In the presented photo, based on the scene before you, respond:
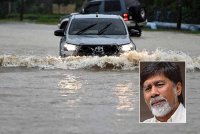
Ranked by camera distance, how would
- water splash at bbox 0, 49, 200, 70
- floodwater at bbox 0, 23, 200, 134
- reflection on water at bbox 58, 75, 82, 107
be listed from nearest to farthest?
floodwater at bbox 0, 23, 200, 134, reflection on water at bbox 58, 75, 82, 107, water splash at bbox 0, 49, 200, 70

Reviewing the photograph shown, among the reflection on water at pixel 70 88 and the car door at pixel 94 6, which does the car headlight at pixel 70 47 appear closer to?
the reflection on water at pixel 70 88

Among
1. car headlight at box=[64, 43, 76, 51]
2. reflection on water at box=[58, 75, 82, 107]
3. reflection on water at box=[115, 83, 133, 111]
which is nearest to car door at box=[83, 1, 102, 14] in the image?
car headlight at box=[64, 43, 76, 51]

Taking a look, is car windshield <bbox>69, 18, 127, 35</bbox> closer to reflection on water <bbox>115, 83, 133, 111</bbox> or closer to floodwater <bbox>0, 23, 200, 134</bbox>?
floodwater <bbox>0, 23, 200, 134</bbox>

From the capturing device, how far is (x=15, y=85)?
1328 cm

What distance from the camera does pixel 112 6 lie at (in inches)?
1320

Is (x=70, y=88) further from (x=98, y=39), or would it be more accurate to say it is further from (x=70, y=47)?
(x=98, y=39)

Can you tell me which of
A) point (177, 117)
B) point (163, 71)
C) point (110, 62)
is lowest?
point (110, 62)

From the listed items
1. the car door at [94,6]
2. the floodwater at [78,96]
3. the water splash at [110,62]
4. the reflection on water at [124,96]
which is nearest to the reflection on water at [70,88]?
the floodwater at [78,96]

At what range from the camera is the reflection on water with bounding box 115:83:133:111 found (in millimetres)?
10250

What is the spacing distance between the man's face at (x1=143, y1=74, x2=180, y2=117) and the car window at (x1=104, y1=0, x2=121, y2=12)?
27202 mm

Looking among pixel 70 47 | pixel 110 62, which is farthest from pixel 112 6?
pixel 110 62

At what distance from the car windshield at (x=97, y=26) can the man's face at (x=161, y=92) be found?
447 inches

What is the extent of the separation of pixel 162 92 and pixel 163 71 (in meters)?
0.19

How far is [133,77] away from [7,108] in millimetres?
4803
